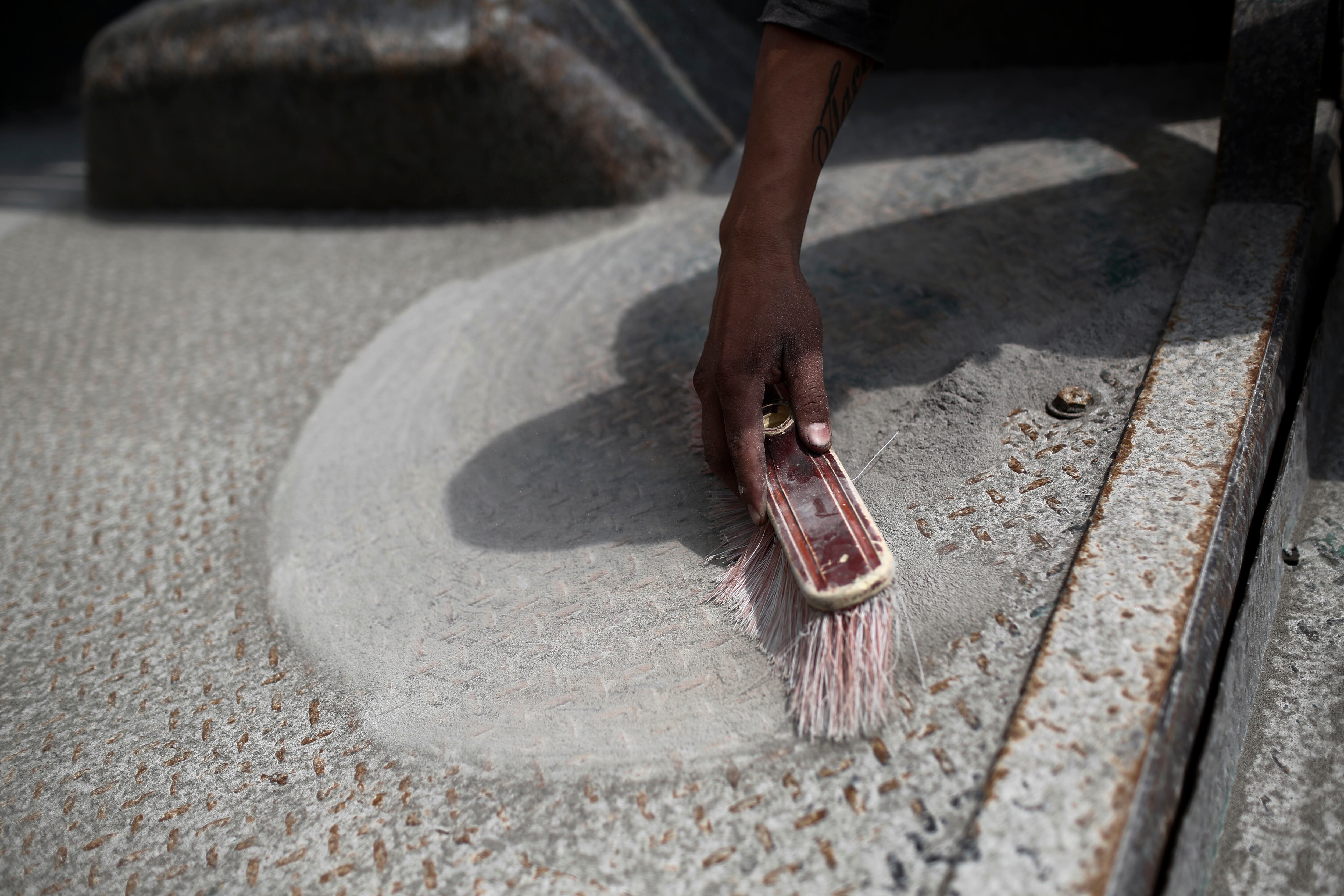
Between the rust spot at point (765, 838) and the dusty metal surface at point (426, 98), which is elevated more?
the dusty metal surface at point (426, 98)

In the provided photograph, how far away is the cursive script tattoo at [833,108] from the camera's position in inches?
52.7

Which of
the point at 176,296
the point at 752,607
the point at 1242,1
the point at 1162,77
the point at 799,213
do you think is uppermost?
the point at 1242,1

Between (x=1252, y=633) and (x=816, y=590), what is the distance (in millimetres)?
667

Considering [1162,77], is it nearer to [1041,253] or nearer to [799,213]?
[1041,253]

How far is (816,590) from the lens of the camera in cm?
110

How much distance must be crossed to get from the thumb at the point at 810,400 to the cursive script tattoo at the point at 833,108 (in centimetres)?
34

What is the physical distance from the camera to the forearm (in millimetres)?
1296

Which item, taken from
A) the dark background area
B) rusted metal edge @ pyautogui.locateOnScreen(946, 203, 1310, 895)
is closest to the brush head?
rusted metal edge @ pyautogui.locateOnScreen(946, 203, 1310, 895)

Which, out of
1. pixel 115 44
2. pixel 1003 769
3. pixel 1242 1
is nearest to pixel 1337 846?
pixel 1003 769

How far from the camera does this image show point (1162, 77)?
236 cm

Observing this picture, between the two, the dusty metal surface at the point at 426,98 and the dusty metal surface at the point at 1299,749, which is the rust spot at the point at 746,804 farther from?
the dusty metal surface at the point at 426,98

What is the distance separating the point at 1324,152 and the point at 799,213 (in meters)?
1.33

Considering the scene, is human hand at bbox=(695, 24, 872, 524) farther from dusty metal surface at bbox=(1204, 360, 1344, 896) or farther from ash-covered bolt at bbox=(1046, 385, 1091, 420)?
dusty metal surface at bbox=(1204, 360, 1344, 896)

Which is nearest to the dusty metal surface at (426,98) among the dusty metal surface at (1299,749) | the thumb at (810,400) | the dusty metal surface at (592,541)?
the dusty metal surface at (592,541)
